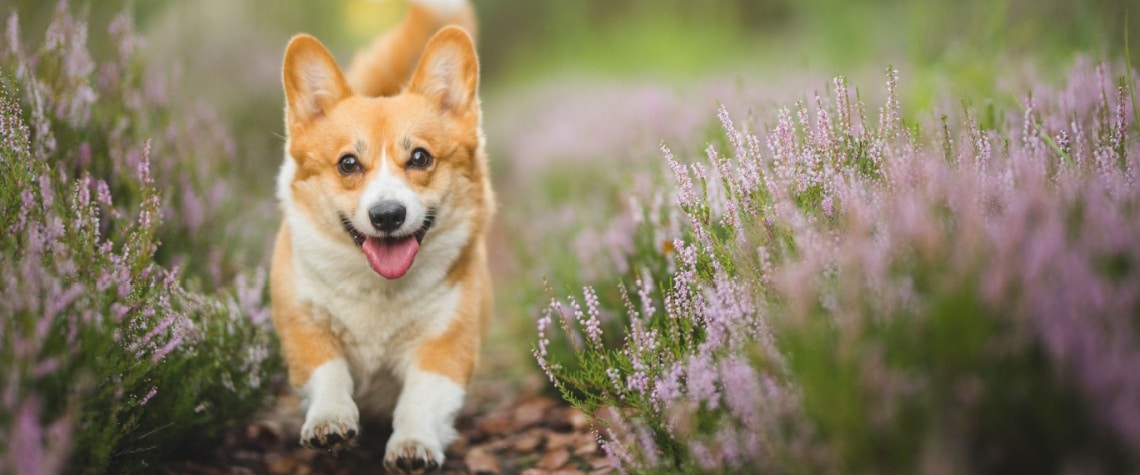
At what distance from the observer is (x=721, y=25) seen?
11602 millimetres

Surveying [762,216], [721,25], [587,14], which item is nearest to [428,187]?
[762,216]

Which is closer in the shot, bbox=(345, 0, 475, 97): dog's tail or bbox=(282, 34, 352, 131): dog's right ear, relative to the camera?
bbox=(282, 34, 352, 131): dog's right ear

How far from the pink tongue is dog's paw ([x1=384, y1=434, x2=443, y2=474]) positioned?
0.52 metres

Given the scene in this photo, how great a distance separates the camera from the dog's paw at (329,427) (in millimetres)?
2289

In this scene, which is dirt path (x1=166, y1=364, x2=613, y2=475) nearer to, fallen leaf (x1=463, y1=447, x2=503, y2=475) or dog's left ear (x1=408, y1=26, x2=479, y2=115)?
fallen leaf (x1=463, y1=447, x2=503, y2=475)

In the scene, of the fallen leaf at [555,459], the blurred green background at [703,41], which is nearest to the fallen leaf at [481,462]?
the fallen leaf at [555,459]

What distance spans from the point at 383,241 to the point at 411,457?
0.68 metres

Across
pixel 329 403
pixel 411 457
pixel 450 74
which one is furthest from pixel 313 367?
pixel 450 74

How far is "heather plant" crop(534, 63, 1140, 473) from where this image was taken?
3.97ft

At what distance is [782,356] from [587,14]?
13.4 meters

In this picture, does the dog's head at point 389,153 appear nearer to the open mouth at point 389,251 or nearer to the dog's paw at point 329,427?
the open mouth at point 389,251

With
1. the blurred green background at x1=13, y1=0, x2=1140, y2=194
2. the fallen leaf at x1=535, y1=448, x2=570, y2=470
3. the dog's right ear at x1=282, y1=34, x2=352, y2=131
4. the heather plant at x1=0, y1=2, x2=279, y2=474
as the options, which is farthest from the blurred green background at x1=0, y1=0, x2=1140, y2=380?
the fallen leaf at x1=535, y1=448, x2=570, y2=470

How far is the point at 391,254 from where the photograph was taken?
8.42 feet

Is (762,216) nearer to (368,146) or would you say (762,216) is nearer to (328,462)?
(368,146)
